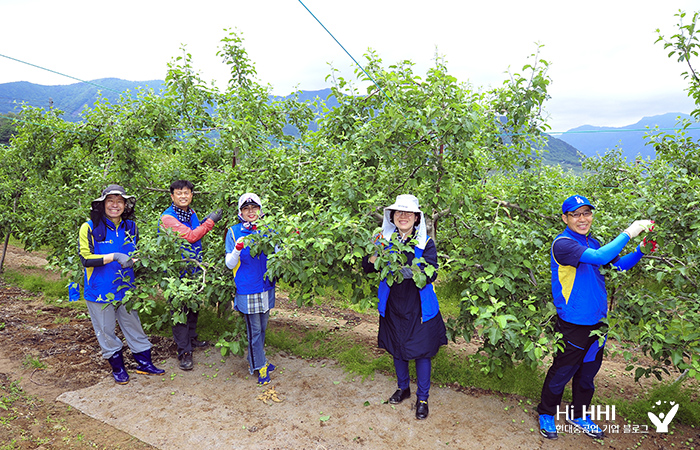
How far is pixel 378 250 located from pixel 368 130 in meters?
1.15

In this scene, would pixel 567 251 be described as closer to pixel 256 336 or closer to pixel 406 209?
pixel 406 209

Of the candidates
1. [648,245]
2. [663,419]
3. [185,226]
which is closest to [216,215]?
[185,226]

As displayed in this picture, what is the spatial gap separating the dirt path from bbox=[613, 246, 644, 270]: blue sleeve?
1.66m

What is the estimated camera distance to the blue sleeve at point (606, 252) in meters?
3.03

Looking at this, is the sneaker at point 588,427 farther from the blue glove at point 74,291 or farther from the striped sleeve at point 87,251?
the blue glove at point 74,291

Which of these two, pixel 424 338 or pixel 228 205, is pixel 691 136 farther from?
pixel 228 205

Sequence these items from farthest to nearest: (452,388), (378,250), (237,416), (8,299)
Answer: (8,299) → (452,388) → (237,416) → (378,250)

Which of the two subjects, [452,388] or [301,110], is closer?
[452,388]

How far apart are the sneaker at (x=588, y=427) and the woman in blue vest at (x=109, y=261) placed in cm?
466

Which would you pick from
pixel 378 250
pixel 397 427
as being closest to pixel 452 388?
pixel 397 427

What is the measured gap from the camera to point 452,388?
15.5 feet

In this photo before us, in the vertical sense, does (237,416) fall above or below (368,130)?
below

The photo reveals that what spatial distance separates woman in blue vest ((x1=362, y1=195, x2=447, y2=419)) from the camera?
11.9 ft

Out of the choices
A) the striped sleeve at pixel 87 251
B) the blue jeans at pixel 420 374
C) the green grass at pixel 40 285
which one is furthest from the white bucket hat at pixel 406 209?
the green grass at pixel 40 285
